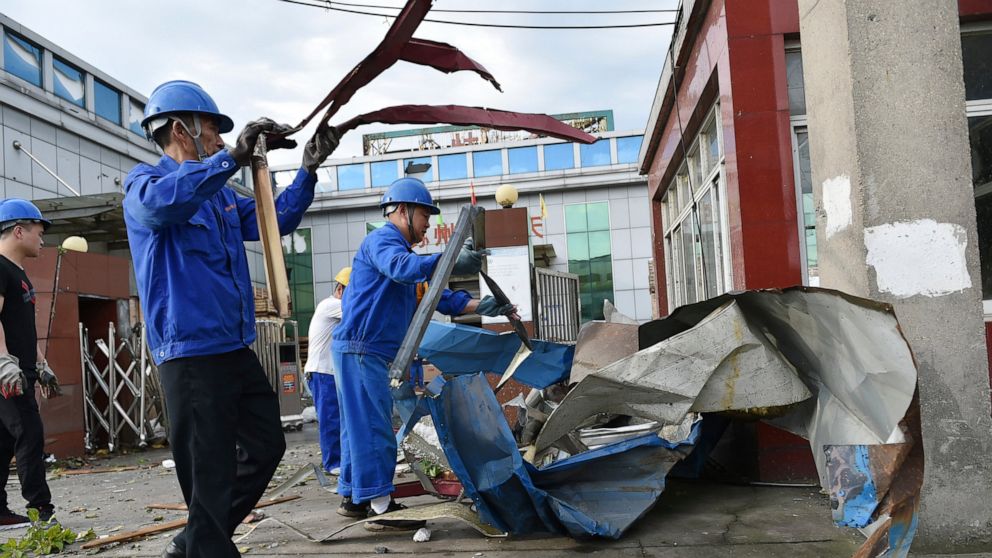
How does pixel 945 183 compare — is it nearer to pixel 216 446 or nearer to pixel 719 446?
pixel 719 446

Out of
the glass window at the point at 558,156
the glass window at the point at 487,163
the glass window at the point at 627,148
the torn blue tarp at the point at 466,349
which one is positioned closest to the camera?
the torn blue tarp at the point at 466,349

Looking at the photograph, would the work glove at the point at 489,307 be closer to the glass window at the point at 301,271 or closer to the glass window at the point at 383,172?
the glass window at the point at 301,271

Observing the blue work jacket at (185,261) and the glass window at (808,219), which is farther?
the glass window at (808,219)

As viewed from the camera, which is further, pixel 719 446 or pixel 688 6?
pixel 688 6

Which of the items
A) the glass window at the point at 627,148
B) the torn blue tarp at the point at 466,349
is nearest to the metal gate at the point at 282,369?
the torn blue tarp at the point at 466,349

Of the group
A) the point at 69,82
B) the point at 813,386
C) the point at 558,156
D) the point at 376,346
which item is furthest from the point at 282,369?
the point at 558,156

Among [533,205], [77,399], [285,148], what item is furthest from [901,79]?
[533,205]

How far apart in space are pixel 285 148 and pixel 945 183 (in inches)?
111

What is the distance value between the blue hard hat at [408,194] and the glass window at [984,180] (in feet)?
11.1

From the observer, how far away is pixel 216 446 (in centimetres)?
284

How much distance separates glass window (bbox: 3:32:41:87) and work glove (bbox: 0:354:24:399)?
42.1 feet

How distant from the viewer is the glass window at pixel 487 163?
3122 cm

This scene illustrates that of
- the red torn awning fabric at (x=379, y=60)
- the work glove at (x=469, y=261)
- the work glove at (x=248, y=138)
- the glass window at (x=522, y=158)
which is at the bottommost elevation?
the work glove at (x=469, y=261)

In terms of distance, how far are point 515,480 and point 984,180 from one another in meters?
3.55
